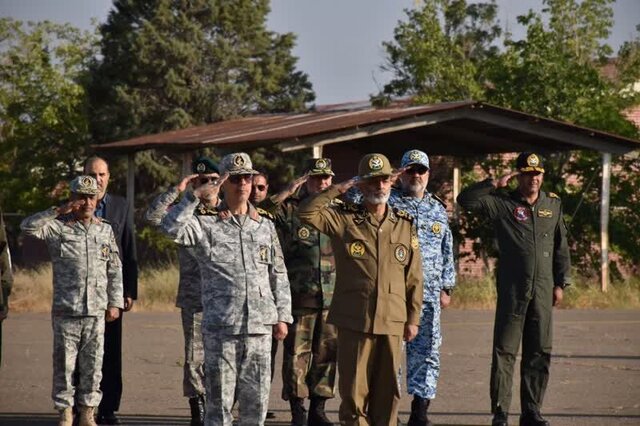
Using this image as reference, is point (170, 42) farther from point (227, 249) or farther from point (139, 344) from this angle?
point (227, 249)

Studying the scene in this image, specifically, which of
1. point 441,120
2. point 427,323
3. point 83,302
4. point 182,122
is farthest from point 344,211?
point 182,122

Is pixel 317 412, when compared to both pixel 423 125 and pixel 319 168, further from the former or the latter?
pixel 423 125

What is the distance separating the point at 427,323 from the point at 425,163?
4.02 ft

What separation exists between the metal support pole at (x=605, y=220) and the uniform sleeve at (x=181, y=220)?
56.6 ft

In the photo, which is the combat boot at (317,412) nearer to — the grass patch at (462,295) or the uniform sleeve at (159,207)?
the uniform sleeve at (159,207)

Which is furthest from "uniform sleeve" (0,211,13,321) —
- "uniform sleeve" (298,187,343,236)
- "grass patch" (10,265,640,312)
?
"grass patch" (10,265,640,312)

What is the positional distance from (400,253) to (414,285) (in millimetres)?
271

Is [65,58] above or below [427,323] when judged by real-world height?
above

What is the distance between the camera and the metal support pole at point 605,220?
81.7 feet

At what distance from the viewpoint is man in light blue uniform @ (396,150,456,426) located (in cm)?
1037

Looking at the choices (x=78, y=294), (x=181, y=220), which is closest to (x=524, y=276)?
(x=181, y=220)

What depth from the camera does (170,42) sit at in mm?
48062

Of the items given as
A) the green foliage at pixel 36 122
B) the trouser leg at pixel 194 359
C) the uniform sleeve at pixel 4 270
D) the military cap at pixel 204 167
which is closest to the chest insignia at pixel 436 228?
the military cap at pixel 204 167

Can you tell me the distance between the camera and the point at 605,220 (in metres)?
25.3
